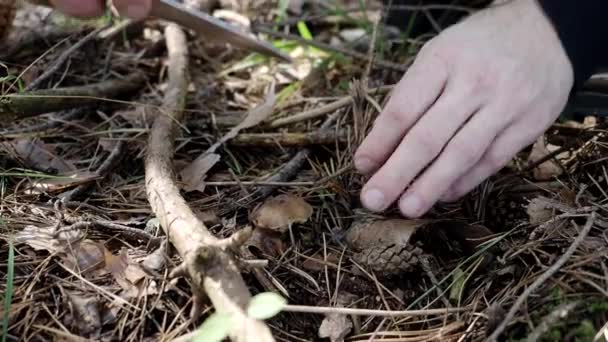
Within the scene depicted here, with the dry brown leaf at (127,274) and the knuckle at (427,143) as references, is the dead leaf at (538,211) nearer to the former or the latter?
the knuckle at (427,143)

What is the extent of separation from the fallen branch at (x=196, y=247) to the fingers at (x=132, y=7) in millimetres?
368

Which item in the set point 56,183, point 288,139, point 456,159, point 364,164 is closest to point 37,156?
point 56,183

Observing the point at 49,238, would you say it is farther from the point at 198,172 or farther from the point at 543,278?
the point at 543,278

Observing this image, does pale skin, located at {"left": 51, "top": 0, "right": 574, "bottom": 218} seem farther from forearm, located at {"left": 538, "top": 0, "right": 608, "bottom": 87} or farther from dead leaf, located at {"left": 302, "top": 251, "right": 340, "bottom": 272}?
dead leaf, located at {"left": 302, "top": 251, "right": 340, "bottom": 272}

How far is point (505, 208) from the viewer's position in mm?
1611

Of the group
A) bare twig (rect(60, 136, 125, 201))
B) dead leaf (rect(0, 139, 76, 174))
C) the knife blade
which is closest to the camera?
bare twig (rect(60, 136, 125, 201))

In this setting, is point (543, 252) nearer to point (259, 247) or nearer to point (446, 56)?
point (446, 56)

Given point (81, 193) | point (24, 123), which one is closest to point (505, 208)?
point (81, 193)

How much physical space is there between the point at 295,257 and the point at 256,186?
0.98ft

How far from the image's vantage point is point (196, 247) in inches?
49.1

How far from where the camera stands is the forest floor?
1284 mm

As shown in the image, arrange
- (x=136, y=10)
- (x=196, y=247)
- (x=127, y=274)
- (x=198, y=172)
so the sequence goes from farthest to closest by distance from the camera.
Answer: (x=198, y=172) → (x=136, y=10) → (x=127, y=274) → (x=196, y=247)

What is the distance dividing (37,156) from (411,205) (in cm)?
114

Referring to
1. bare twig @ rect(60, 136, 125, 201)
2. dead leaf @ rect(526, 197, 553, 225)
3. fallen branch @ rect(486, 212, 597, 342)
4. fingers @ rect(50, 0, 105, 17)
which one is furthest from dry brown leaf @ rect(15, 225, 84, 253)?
dead leaf @ rect(526, 197, 553, 225)
